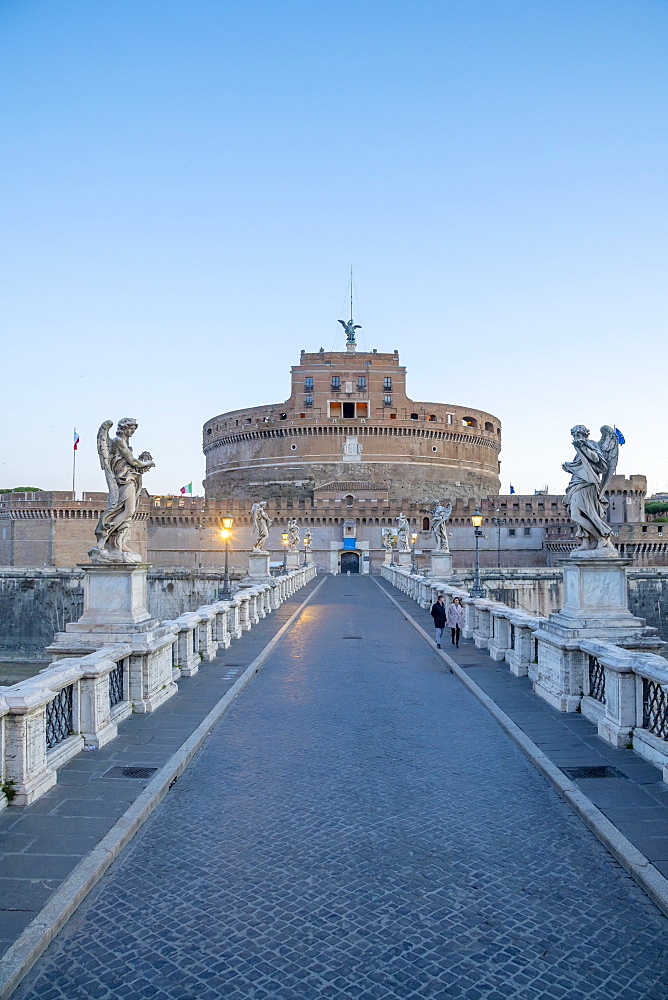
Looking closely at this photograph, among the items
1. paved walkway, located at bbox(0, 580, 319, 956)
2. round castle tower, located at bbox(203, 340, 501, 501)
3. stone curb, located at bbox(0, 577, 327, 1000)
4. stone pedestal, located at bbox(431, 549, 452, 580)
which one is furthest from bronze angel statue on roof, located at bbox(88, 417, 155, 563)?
round castle tower, located at bbox(203, 340, 501, 501)

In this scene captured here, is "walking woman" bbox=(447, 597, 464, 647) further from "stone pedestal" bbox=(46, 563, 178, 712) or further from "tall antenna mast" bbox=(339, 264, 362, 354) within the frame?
"tall antenna mast" bbox=(339, 264, 362, 354)

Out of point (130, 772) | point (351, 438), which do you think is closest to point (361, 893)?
point (130, 772)

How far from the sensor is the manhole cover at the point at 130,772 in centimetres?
587

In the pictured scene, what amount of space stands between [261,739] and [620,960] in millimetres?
Result: 4406

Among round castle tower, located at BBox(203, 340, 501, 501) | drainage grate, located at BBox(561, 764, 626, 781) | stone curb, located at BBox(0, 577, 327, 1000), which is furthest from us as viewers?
round castle tower, located at BBox(203, 340, 501, 501)

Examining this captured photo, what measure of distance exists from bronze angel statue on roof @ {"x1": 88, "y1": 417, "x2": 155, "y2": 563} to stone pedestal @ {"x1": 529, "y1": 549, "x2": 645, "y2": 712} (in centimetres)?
502

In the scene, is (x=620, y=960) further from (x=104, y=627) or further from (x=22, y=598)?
(x=22, y=598)

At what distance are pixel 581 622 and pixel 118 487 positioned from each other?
18.6 ft

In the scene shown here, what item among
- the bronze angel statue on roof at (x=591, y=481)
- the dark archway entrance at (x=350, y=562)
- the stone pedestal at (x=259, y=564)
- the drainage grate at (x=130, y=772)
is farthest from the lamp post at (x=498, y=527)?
the drainage grate at (x=130, y=772)

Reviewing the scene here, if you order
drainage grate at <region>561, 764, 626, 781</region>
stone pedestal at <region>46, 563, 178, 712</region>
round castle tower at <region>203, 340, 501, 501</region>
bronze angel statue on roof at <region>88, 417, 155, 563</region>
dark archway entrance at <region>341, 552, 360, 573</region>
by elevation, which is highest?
round castle tower at <region>203, 340, 501, 501</region>

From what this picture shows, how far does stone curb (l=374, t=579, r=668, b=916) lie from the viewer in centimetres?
406

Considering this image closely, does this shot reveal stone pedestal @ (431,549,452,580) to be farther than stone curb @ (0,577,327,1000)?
Yes

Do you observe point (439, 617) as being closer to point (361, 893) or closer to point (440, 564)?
point (361, 893)

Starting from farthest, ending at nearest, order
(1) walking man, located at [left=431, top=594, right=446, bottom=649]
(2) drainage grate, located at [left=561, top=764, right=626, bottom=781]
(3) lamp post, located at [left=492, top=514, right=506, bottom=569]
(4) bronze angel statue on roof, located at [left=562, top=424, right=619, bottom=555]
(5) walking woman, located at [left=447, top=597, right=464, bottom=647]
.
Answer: (3) lamp post, located at [left=492, top=514, right=506, bottom=569], (5) walking woman, located at [left=447, top=597, right=464, bottom=647], (1) walking man, located at [left=431, top=594, right=446, bottom=649], (4) bronze angel statue on roof, located at [left=562, top=424, right=619, bottom=555], (2) drainage grate, located at [left=561, top=764, right=626, bottom=781]
